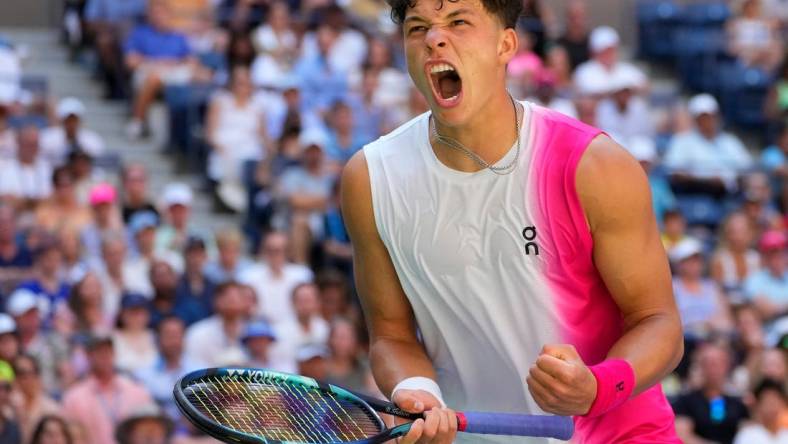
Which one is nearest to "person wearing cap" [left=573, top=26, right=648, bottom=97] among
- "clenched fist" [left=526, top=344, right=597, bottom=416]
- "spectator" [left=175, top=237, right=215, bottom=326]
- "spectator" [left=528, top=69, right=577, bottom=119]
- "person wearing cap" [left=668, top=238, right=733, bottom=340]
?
"spectator" [left=528, top=69, right=577, bottom=119]

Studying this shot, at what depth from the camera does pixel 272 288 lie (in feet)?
34.3

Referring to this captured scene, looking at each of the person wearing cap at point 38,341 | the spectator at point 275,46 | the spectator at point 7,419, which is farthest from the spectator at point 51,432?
the spectator at point 275,46

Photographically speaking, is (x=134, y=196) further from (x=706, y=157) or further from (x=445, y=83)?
(x=445, y=83)

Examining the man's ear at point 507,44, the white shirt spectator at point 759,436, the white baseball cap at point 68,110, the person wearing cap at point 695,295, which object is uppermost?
the man's ear at point 507,44

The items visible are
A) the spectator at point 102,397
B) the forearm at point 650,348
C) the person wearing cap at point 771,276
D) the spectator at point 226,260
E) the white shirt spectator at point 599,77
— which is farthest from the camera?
the white shirt spectator at point 599,77

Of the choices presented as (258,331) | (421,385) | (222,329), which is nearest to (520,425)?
(421,385)

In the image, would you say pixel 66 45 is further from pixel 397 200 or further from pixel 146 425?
pixel 397 200

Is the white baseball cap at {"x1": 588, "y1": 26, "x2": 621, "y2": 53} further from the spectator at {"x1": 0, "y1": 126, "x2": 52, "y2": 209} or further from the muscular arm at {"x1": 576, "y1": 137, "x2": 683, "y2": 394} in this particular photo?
the muscular arm at {"x1": 576, "y1": 137, "x2": 683, "y2": 394}

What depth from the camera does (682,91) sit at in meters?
15.6

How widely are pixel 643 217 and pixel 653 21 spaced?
481 inches

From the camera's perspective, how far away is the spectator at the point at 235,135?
12219mm

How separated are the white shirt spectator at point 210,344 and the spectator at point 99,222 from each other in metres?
0.98

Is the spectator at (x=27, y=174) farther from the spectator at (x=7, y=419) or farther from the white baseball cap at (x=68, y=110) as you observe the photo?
the spectator at (x=7, y=419)

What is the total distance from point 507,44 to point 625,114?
9098 mm
